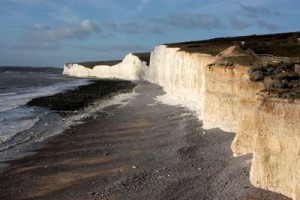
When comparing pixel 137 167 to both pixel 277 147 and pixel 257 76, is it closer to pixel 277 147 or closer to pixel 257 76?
pixel 257 76

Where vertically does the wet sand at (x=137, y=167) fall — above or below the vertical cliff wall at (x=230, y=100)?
below

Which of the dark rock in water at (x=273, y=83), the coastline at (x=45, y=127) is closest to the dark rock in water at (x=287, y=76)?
the dark rock in water at (x=273, y=83)

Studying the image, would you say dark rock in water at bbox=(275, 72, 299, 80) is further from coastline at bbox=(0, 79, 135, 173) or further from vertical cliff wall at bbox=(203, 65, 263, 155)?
coastline at bbox=(0, 79, 135, 173)

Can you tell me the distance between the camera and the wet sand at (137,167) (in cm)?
1255

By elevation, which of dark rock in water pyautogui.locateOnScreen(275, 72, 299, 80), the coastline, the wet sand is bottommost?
the coastline

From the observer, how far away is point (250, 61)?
18.6 m

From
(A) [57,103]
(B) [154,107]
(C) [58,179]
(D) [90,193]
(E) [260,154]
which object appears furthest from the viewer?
(A) [57,103]

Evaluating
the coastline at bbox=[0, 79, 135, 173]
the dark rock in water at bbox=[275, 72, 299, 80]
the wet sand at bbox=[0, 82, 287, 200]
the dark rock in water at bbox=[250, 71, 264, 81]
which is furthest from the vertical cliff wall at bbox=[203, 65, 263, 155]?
the coastline at bbox=[0, 79, 135, 173]

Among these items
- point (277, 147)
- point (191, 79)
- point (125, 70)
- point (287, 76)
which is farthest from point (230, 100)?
point (125, 70)

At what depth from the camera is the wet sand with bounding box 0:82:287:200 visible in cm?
1255

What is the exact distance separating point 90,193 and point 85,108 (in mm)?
25389

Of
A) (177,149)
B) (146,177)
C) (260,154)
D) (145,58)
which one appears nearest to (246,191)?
(260,154)

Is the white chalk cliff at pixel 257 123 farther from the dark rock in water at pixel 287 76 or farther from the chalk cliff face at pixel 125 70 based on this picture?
the chalk cliff face at pixel 125 70

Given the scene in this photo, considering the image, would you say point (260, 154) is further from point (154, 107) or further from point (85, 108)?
point (85, 108)
